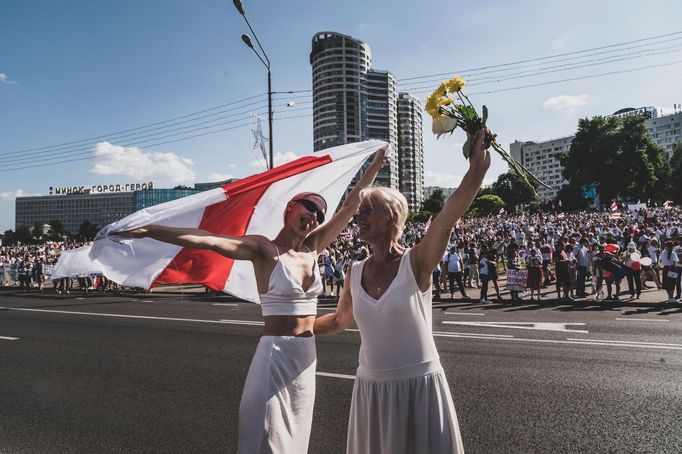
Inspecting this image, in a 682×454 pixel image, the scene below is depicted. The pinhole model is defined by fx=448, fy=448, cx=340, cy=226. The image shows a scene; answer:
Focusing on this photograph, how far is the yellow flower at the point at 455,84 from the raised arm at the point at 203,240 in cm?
134

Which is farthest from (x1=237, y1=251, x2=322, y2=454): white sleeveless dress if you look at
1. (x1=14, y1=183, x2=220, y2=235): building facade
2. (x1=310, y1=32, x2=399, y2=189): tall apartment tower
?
(x1=14, y1=183, x2=220, y2=235): building facade

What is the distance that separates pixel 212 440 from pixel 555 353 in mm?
5846

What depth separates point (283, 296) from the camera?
8.36 ft

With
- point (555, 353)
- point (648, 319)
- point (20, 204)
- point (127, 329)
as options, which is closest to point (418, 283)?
point (555, 353)

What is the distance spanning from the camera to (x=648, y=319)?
10875 mm

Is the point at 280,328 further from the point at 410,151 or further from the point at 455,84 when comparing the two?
the point at 410,151

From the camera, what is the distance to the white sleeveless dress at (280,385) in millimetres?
2295

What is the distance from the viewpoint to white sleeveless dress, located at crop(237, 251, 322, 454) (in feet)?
7.53

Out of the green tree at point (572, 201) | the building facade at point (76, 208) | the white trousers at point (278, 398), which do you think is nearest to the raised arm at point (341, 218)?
the white trousers at point (278, 398)

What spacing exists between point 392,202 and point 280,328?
3.14 ft

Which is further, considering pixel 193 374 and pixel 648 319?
A: pixel 648 319

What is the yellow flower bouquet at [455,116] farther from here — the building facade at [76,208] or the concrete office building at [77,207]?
the building facade at [76,208]

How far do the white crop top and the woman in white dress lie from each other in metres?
0.41

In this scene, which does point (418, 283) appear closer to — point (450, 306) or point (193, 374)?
point (193, 374)
